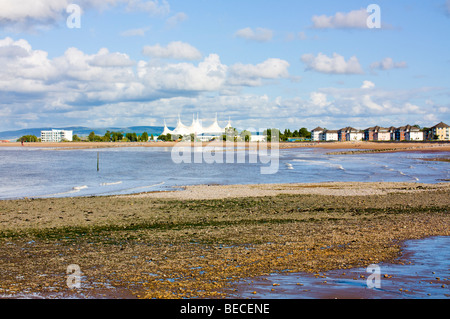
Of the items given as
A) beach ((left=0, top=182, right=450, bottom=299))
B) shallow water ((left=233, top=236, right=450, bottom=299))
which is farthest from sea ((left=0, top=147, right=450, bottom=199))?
shallow water ((left=233, top=236, right=450, bottom=299))

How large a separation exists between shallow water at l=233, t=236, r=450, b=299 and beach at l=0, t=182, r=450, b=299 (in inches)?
17.4

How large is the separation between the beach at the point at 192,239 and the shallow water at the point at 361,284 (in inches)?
17.4

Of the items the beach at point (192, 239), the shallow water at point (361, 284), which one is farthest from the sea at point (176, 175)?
the shallow water at point (361, 284)

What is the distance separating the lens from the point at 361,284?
9.13 m

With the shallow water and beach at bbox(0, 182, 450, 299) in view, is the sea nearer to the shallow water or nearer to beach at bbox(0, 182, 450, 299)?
beach at bbox(0, 182, 450, 299)

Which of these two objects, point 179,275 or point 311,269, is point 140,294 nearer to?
point 179,275

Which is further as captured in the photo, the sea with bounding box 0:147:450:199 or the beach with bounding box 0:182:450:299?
the sea with bounding box 0:147:450:199

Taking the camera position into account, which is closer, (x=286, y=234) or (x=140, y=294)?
(x=140, y=294)

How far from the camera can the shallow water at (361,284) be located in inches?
338

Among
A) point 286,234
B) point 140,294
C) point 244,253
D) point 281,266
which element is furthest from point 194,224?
point 140,294

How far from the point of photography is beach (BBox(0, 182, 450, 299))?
9.64m

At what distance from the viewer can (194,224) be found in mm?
17125

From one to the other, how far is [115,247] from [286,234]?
5361mm

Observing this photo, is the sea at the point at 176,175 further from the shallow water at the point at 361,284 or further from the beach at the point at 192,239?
the shallow water at the point at 361,284
